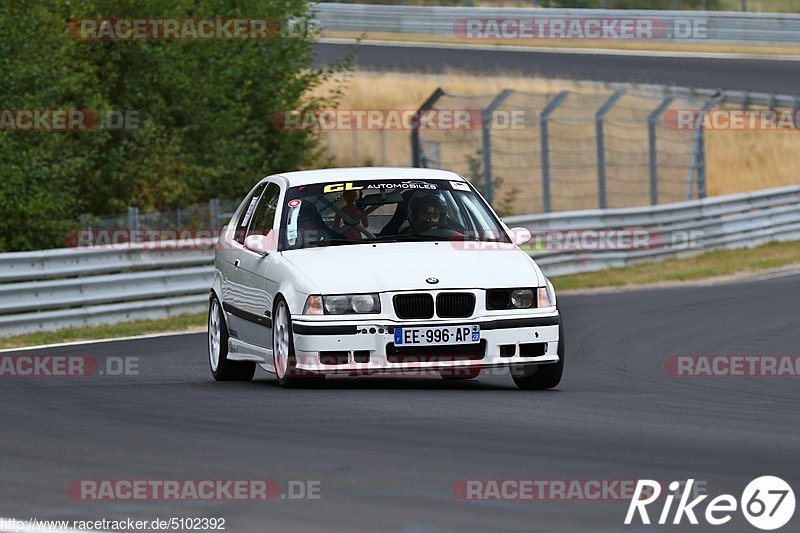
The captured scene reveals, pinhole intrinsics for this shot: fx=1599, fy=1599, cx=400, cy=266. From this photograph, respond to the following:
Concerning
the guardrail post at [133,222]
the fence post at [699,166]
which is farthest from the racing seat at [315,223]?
the fence post at [699,166]

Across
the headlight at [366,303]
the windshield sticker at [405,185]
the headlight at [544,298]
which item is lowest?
the headlight at [544,298]

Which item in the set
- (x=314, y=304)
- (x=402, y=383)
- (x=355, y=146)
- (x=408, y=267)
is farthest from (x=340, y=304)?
(x=355, y=146)

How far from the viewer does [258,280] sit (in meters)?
11.1

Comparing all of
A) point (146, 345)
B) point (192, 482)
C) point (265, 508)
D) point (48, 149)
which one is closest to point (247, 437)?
point (192, 482)

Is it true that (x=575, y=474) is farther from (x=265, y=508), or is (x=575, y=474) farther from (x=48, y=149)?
(x=48, y=149)

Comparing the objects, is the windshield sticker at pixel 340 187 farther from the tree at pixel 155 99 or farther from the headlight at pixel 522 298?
the tree at pixel 155 99

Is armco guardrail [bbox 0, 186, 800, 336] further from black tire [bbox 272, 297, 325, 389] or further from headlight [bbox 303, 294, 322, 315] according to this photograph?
headlight [bbox 303, 294, 322, 315]

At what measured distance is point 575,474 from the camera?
6812mm

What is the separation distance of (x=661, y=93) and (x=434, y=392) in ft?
90.2

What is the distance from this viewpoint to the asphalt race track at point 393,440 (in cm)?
616

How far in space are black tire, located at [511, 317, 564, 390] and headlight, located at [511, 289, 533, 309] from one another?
29cm

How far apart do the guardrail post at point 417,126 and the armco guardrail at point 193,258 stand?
2.28 metres

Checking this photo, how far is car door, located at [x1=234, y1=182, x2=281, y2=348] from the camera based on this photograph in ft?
36.0

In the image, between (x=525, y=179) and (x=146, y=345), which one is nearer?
(x=146, y=345)
